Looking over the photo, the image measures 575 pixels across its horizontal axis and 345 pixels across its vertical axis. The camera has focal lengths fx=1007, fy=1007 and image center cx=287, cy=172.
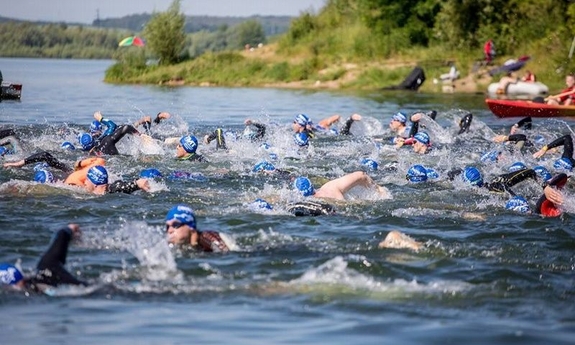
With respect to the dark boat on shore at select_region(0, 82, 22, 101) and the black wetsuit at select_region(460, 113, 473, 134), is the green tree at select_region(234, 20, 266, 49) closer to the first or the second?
the dark boat on shore at select_region(0, 82, 22, 101)

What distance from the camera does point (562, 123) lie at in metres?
27.1

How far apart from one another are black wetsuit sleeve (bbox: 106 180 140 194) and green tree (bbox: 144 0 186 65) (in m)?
42.6

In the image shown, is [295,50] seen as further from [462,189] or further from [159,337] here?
[159,337]

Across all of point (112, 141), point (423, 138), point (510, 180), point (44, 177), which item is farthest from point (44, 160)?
point (423, 138)

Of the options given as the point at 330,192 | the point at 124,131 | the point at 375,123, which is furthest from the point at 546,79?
the point at 330,192

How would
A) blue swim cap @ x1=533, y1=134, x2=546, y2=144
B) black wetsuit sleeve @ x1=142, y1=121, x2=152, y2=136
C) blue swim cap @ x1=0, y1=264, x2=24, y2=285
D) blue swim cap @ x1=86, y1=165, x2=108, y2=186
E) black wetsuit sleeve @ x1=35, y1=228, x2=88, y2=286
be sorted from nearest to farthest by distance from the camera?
black wetsuit sleeve @ x1=35, y1=228, x2=88, y2=286 < blue swim cap @ x1=0, y1=264, x2=24, y2=285 < blue swim cap @ x1=86, y1=165, x2=108, y2=186 < black wetsuit sleeve @ x1=142, y1=121, x2=152, y2=136 < blue swim cap @ x1=533, y1=134, x2=546, y2=144

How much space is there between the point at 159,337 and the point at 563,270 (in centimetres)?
471

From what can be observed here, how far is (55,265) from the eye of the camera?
8906mm

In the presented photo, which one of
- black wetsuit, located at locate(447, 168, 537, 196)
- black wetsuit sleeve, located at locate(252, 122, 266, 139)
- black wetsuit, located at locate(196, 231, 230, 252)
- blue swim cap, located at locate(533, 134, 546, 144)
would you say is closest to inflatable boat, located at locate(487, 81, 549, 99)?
blue swim cap, located at locate(533, 134, 546, 144)

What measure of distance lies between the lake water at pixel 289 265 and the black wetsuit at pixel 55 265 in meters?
0.13

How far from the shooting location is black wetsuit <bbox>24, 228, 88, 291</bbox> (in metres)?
8.89

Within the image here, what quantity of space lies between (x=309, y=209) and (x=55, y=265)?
441 cm

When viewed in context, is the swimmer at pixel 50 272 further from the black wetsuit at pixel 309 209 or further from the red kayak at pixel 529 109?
the red kayak at pixel 529 109

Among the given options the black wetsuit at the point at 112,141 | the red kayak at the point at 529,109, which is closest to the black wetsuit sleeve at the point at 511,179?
the black wetsuit at the point at 112,141
